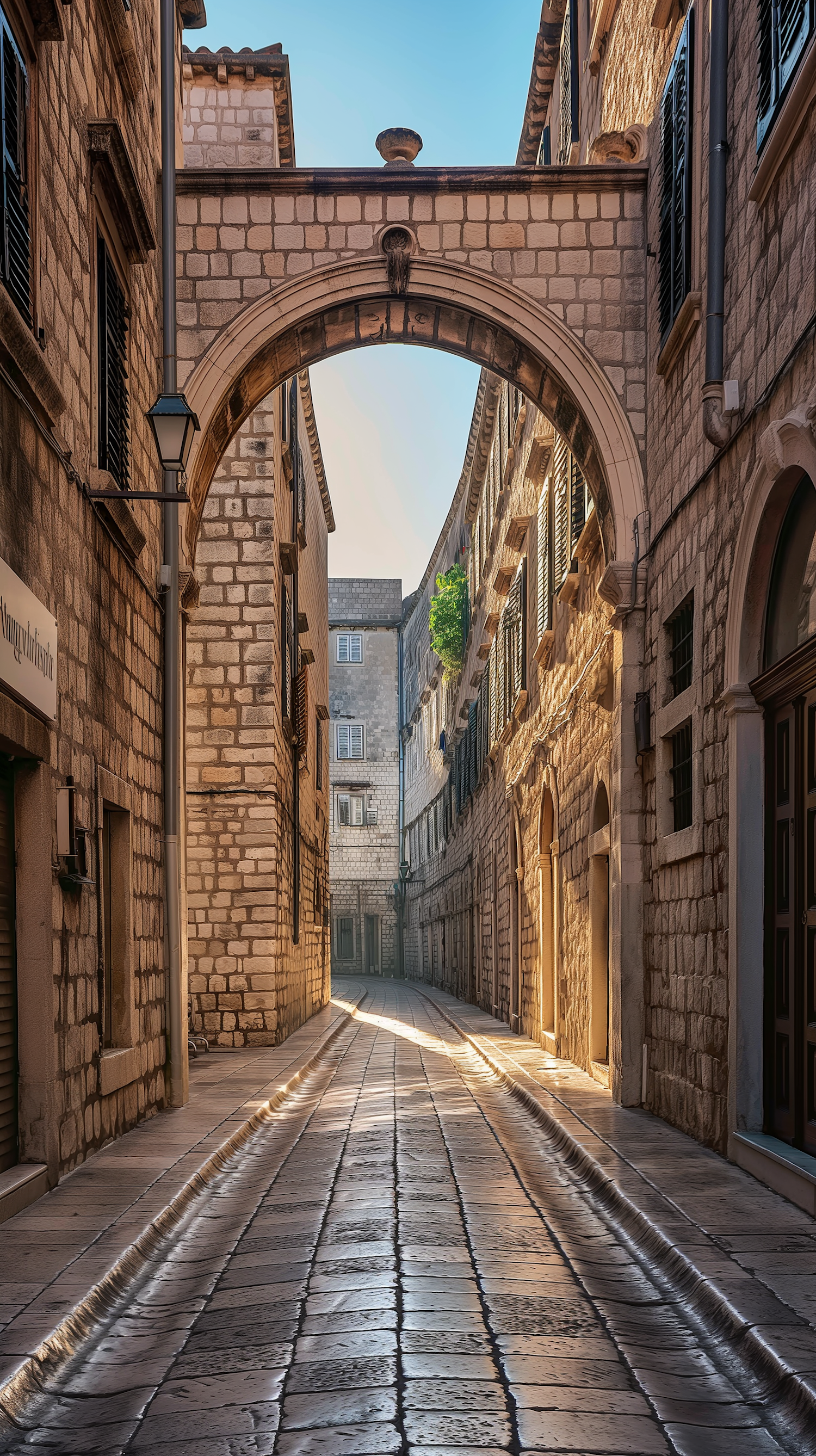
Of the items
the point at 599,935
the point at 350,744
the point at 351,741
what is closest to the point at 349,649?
the point at 351,741

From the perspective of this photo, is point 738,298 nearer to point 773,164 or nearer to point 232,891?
point 773,164

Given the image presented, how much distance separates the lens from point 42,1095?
20.8ft

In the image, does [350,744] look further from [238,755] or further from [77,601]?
[77,601]

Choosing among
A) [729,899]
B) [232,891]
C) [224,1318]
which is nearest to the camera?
[224,1318]

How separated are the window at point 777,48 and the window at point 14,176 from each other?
3321 mm

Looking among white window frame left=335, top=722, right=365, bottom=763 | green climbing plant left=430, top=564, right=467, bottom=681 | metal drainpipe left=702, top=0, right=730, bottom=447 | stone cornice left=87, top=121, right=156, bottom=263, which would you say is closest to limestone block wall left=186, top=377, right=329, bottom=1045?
stone cornice left=87, top=121, right=156, bottom=263

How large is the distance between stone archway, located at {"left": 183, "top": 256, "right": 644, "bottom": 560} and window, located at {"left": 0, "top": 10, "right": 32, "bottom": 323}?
14.4ft

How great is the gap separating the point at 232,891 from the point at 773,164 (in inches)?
428

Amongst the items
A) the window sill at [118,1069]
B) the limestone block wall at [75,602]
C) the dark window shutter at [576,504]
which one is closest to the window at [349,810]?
the dark window shutter at [576,504]

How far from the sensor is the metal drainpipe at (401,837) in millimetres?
50844

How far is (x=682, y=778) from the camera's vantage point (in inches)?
357

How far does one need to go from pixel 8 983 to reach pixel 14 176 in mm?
3489

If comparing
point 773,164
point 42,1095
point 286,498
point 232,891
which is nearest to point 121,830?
point 42,1095

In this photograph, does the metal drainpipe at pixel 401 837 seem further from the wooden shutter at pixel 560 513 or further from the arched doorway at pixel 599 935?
the arched doorway at pixel 599 935
